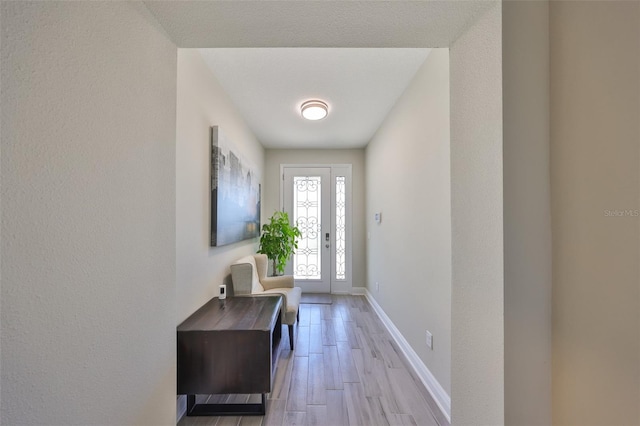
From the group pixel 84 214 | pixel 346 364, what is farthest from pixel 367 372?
pixel 84 214

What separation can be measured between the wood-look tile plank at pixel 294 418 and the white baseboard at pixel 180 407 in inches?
25.2

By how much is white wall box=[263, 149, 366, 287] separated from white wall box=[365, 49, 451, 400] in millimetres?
1144

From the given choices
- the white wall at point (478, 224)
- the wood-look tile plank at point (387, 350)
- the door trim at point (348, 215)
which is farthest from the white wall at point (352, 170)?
the white wall at point (478, 224)

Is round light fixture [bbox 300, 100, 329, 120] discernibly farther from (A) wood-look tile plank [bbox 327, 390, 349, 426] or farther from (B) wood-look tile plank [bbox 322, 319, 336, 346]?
(A) wood-look tile plank [bbox 327, 390, 349, 426]

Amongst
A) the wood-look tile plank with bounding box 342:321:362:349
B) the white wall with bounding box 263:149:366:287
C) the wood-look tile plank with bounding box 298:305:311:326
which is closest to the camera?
the wood-look tile plank with bounding box 342:321:362:349

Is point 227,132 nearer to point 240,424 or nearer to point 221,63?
point 221,63

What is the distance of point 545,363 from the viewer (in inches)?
30.8

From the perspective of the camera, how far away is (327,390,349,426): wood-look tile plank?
5.28 feet

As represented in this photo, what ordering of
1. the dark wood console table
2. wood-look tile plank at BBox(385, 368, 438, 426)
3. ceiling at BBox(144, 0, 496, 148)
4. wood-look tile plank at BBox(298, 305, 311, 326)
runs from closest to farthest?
ceiling at BBox(144, 0, 496, 148)
the dark wood console table
wood-look tile plank at BBox(385, 368, 438, 426)
wood-look tile plank at BBox(298, 305, 311, 326)

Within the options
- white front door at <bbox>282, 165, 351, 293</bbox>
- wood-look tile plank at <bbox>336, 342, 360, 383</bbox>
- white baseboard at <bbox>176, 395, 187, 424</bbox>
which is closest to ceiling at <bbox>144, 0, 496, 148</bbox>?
white front door at <bbox>282, 165, 351, 293</bbox>

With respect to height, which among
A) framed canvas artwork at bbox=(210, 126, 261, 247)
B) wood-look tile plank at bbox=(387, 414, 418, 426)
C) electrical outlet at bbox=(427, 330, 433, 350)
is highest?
framed canvas artwork at bbox=(210, 126, 261, 247)

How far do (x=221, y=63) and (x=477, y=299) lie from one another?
228cm

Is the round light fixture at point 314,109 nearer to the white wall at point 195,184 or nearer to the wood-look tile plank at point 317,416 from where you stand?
the white wall at point 195,184

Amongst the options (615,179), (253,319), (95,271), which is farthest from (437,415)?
(95,271)
